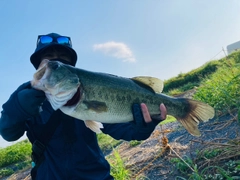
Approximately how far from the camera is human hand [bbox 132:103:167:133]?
267 centimetres

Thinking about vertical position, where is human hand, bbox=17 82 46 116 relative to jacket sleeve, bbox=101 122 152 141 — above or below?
above

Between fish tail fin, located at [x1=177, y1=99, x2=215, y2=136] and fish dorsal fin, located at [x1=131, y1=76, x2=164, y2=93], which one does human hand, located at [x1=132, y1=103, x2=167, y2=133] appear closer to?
fish dorsal fin, located at [x1=131, y1=76, x2=164, y2=93]

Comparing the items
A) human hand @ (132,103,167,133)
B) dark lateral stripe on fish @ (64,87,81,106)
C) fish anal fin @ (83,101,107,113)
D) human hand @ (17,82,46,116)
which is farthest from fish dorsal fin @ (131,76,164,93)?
human hand @ (17,82,46,116)

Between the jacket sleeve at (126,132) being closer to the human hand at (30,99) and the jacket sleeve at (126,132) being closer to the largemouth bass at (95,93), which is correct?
the largemouth bass at (95,93)

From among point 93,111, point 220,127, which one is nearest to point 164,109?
point 93,111

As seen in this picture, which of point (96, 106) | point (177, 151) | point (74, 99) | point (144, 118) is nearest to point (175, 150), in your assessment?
point (177, 151)

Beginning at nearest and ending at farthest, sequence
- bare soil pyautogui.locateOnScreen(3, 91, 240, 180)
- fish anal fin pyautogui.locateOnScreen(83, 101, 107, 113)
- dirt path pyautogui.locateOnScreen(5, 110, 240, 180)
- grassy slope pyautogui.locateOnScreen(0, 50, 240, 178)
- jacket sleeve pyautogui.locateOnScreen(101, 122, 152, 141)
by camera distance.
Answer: fish anal fin pyautogui.locateOnScreen(83, 101, 107, 113) → jacket sleeve pyautogui.locateOnScreen(101, 122, 152, 141) → bare soil pyautogui.locateOnScreen(3, 91, 240, 180) → dirt path pyautogui.locateOnScreen(5, 110, 240, 180) → grassy slope pyautogui.locateOnScreen(0, 50, 240, 178)

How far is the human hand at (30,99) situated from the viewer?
230 cm

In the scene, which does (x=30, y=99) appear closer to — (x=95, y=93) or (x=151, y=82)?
(x=95, y=93)

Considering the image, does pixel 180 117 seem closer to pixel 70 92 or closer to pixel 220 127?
pixel 70 92

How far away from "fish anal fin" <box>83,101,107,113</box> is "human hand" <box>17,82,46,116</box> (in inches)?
14.8

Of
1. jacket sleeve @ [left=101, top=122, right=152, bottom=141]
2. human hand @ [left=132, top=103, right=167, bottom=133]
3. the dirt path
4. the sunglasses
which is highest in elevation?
the sunglasses

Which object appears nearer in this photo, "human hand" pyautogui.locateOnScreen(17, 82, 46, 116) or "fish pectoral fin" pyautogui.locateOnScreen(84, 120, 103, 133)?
"human hand" pyautogui.locateOnScreen(17, 82, 46, 116)

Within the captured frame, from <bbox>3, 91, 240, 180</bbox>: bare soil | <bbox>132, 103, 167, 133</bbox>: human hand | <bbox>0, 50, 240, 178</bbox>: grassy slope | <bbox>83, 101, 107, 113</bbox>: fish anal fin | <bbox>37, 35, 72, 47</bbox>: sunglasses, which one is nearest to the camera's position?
<bbox>83, 101, 107, 113</bbox>: fish anal fin
